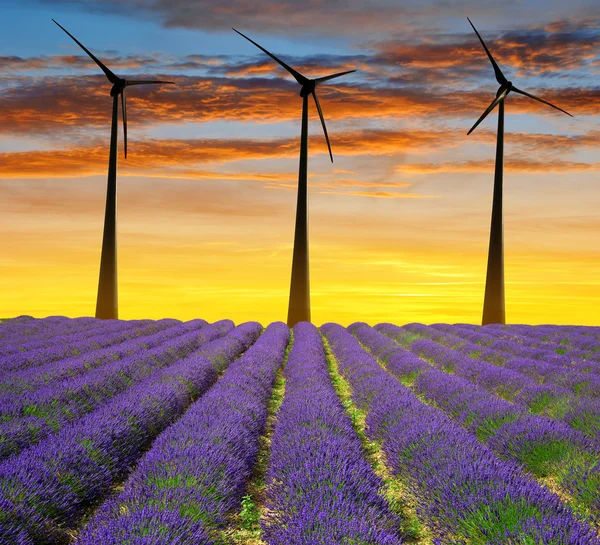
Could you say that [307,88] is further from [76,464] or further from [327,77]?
[76,464]

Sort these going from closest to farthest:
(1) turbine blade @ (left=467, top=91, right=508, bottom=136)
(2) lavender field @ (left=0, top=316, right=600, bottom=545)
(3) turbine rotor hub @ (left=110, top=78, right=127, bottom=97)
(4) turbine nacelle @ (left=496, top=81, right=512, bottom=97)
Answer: (2) lavender field @ (left=0, top=316, right=600, bottom=545) < (1) turbine blade @ (left=467, top=91, right=508, bottom=136) < (4) turbine nacelle @ (left=496, top=81, right=512, bottom=97) < (3) turbine rotor hub @ (left=110, top=78, right=127, bottom=97)

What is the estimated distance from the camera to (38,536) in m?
4.11

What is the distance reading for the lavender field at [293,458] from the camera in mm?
3793

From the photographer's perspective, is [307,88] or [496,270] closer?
[496,270]

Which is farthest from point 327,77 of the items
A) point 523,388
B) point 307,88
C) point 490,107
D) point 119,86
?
point 523,388

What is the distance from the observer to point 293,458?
4.96 meters

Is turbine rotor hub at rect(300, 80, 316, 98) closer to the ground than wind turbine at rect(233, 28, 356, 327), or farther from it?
farther from it

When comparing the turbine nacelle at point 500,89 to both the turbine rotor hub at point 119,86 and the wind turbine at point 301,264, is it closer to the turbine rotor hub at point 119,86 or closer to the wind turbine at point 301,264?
the wind turbine at point 301,264

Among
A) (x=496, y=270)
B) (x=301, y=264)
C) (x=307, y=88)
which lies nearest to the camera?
(x=301, y=264)

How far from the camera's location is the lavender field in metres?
3.79

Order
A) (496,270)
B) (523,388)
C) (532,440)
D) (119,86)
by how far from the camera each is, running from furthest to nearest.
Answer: (119,86)
(496,270)
(523,388)
(532,440)

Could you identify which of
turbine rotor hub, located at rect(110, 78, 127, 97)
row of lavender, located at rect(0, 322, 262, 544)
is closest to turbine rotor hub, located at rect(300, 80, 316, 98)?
turbine rotor hub, located at rect(110, 78, 127, 97)

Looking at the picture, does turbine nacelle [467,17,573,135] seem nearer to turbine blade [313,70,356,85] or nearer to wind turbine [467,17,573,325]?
wind turbine [467,17,573,325]

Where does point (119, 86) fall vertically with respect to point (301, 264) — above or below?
above
